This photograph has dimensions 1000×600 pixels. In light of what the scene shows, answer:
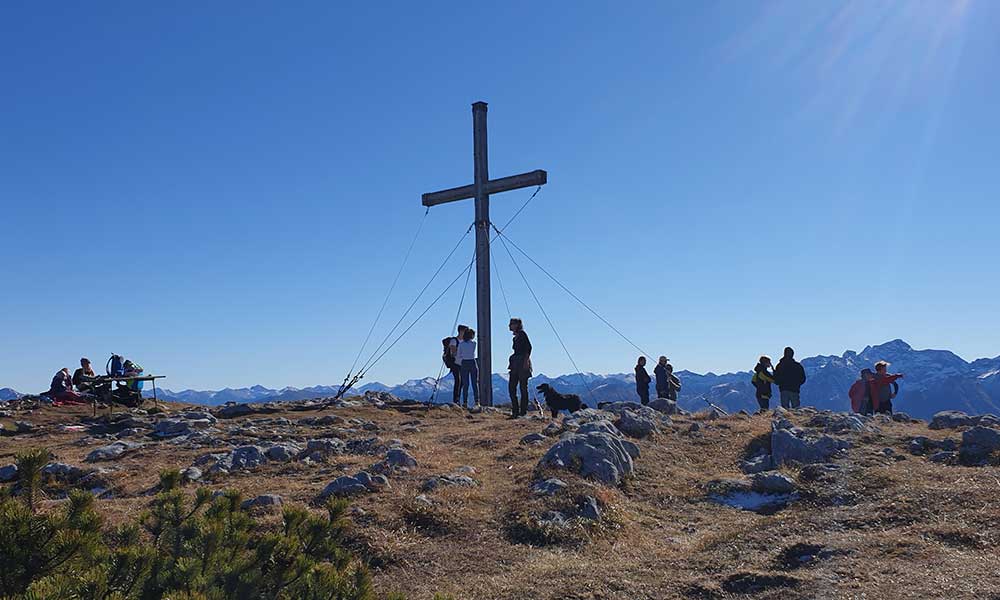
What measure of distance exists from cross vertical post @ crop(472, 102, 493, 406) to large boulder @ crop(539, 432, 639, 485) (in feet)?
27.8

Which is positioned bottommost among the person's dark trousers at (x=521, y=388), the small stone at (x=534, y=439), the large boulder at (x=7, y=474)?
the large boulder at (x=7, y=474)

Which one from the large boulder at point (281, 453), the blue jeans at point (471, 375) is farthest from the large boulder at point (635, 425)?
the blue jeans at point (471, 375)

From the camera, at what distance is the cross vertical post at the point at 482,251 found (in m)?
18.4

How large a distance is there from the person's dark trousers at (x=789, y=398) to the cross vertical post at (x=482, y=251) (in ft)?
27.5

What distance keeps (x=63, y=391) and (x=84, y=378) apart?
89 centimetres

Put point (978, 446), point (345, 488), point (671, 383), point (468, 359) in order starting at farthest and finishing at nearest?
point (671, 383) → point (468, 359) → point (978, 446) → point (345, 488)

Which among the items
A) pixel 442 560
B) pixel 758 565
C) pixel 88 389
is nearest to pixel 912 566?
pixel 758 565

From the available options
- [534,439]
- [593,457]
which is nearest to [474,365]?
[534,439]

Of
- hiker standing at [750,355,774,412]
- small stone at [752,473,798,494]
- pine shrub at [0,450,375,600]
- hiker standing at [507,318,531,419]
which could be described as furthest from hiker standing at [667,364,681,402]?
pine shrub at [0,450,375,600]

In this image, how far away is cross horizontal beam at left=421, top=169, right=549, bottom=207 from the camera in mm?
17734

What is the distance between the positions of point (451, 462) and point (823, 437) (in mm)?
5743

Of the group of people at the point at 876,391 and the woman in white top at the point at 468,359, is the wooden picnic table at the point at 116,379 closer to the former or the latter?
the woman in white top at the point at 468,359

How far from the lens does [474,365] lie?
1858cm

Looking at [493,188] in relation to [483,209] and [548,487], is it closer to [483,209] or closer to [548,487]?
[483,209]
